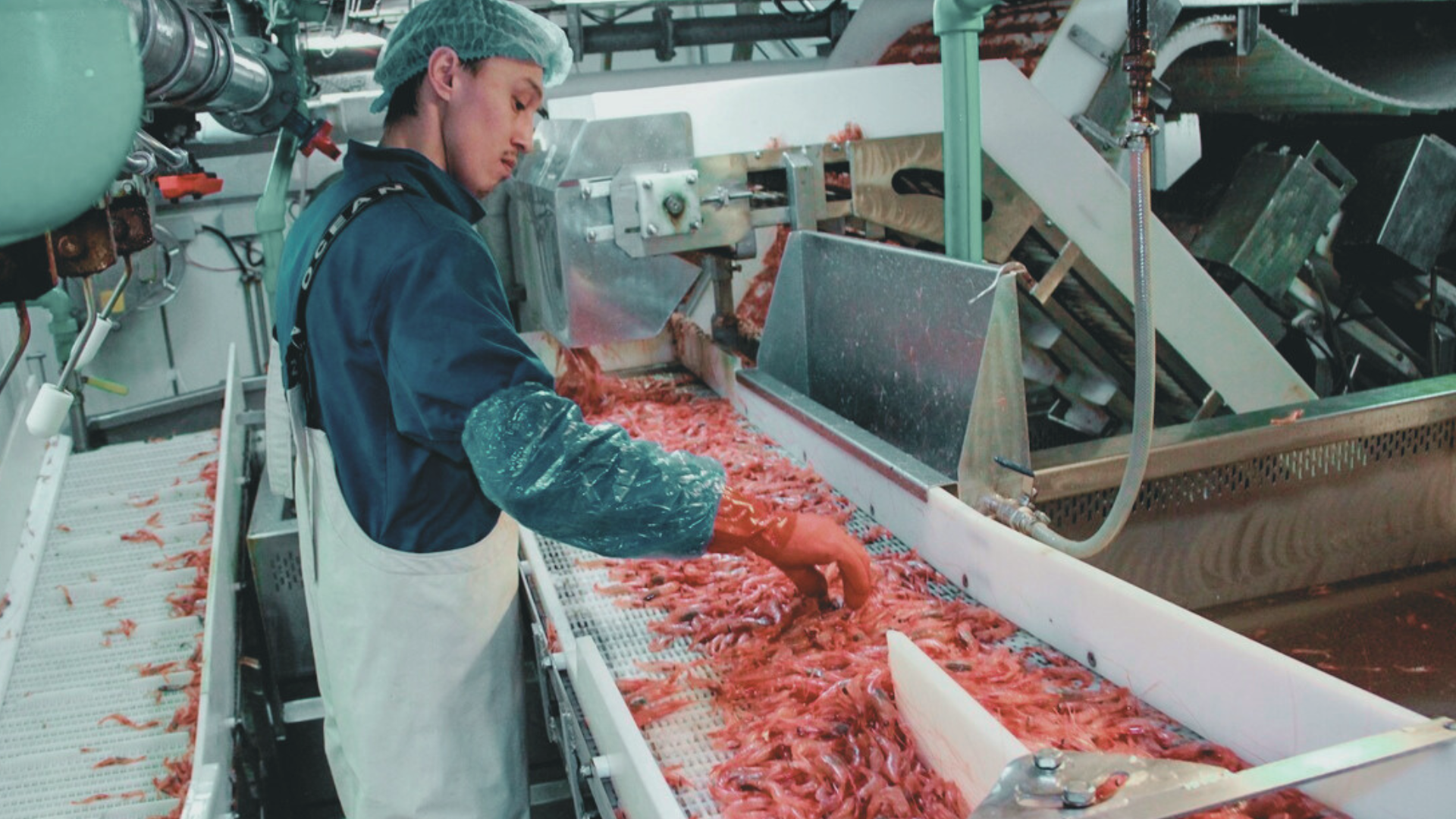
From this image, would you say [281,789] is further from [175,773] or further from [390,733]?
[390,733]

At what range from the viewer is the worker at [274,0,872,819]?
2.01 metres

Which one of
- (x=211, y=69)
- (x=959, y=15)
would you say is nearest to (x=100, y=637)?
(x=211, y=69)

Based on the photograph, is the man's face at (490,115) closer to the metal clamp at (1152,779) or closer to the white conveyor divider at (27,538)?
the metal clamp at (1152,779)

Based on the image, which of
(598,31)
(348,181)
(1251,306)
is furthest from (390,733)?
(598,31)

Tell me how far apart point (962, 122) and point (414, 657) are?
1908mm

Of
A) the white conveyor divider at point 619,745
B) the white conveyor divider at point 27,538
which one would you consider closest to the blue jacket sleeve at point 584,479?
the white conveyor divider at point 619,745

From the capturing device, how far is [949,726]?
5.87 feet

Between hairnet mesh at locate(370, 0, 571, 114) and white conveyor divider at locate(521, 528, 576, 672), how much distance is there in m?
1.05

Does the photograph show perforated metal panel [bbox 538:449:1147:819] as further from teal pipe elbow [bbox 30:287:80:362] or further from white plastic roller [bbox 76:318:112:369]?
teal pipe elbow [bbox 30:287:80:362]

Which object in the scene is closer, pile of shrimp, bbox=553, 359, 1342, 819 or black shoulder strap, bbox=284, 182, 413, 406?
pile of shrimp, bbox=553, 359, 1342, 819

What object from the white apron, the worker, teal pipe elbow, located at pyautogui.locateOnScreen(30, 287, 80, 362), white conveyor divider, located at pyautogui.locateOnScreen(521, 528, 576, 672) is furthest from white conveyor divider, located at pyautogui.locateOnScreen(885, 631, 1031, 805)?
teal pipe elbow, located at pyautogui.locateOnScreen(30, 287, 80, 362)

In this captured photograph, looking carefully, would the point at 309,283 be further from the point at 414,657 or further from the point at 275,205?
the point at 275,205

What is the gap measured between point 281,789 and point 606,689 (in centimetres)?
274

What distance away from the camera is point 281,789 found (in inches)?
166
